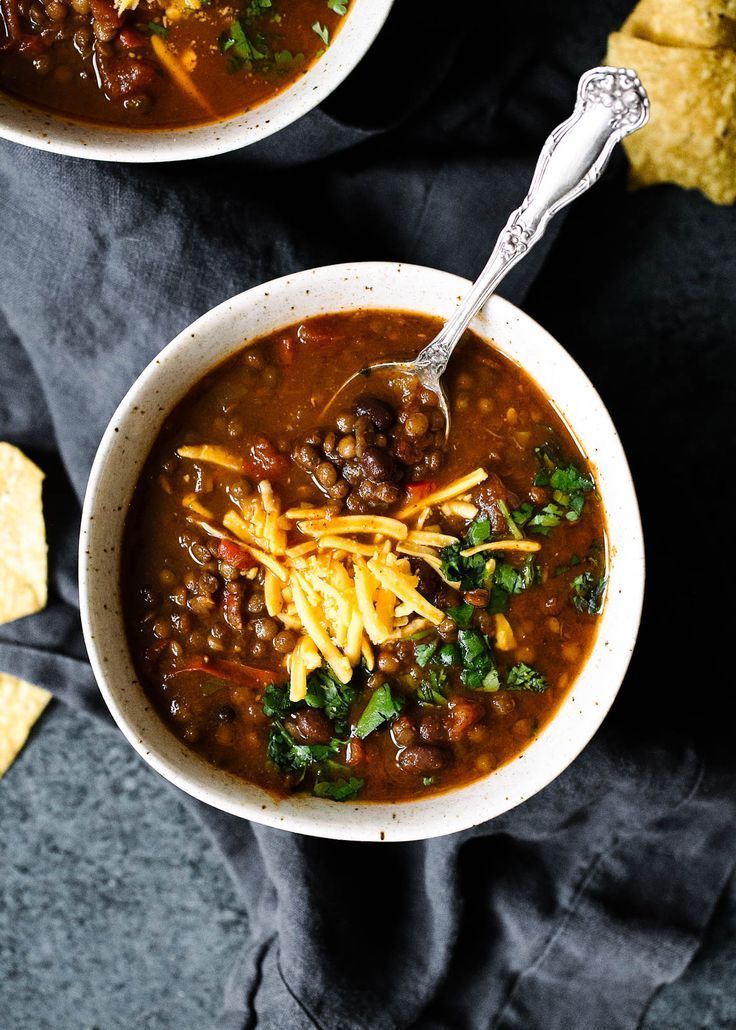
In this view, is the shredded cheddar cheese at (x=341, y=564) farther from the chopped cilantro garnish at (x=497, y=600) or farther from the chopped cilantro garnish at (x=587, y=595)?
the chopped cilantro garnish at (x=587, y=595)

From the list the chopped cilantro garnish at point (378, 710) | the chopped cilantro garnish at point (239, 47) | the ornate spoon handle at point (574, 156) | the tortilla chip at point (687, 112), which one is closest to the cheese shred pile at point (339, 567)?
the chopped cilantro garnish at point (378, 710)

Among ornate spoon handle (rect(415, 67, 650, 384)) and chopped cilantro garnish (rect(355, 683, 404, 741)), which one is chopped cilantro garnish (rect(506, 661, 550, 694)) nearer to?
chopped cilantro garnish (rect(355, 683, 404, 741))

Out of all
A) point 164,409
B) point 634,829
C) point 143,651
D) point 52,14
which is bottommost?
point 634,829

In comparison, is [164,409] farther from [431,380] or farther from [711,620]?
[711,620]

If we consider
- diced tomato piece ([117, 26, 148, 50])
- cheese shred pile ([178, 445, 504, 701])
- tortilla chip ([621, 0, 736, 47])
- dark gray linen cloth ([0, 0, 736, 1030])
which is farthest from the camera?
tortilla chip ([621, 0, 736, 47])

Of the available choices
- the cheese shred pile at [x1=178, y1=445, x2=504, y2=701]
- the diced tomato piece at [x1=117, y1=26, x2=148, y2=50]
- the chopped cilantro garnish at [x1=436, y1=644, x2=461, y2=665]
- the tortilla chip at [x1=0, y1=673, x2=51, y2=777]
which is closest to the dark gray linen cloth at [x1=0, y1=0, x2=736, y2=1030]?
the tortilla chip at [x1=0, y1=673, x2=51, y2=777]

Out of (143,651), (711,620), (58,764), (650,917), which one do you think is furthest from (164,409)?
(650,917)

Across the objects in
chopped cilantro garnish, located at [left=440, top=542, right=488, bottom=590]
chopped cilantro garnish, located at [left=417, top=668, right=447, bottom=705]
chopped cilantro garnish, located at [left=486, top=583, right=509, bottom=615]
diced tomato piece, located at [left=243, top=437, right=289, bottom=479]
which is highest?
diced tomato piece, located at [left=243, top=437, right=289, bottom=479]
